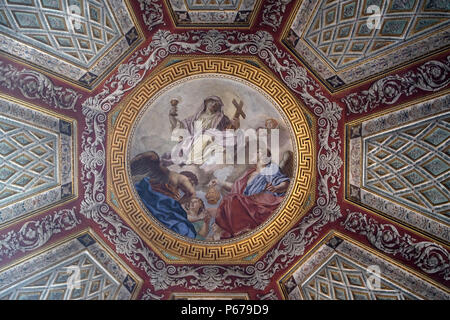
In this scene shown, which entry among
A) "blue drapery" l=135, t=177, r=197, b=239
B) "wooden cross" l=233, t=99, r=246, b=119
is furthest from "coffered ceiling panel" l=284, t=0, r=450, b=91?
"blue drapery" l=135, t=177, r=197, b=239

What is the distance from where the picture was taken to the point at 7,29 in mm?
9688

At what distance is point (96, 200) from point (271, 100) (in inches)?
225

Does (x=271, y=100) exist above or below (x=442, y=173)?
above

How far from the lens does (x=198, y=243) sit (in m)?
12.9

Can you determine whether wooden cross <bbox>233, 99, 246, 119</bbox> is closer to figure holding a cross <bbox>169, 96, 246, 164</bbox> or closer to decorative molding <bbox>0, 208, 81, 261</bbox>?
figure holding a cross <bbox>169, 96, 246, 164</bbox>

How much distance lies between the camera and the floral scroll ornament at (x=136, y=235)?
11633mm

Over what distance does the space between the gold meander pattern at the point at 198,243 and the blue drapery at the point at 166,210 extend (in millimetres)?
236

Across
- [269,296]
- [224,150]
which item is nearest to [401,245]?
[269,296]

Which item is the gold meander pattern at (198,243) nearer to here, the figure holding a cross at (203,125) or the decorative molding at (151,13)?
the figure holding a cross at (203,125)

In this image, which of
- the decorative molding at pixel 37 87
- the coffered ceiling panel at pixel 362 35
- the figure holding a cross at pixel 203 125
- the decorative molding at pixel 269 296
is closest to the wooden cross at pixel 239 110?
the figure holding a cross at pixel 203 125

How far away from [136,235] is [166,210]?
44.9 inches

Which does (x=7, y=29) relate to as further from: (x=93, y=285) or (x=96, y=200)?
(x=93, y=285)

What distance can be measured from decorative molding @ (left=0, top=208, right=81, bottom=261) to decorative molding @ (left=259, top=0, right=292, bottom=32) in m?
7.20

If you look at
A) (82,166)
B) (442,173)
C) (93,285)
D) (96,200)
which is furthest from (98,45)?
(442,173)
